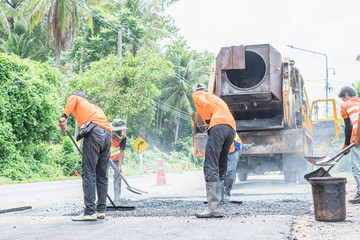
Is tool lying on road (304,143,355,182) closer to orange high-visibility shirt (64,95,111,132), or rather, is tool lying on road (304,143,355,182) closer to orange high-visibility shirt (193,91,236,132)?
orange high-visibility shirt (193,91,236,132)

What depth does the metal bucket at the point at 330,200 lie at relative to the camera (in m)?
4.29

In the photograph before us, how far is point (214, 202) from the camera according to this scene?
4770 mm

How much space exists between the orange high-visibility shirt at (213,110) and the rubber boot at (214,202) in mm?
710

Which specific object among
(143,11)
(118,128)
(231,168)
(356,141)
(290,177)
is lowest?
(290,177)

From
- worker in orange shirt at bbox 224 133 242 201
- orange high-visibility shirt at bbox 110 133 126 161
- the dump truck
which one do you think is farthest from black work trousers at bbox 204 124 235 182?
the dump truck

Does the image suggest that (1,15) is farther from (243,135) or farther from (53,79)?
(243,135)

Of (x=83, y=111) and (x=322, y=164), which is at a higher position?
(x=83, y=111)

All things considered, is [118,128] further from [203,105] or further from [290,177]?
[290,177]

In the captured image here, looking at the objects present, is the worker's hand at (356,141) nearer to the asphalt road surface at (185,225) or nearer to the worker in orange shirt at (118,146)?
the asphalt road surface at (185,225)

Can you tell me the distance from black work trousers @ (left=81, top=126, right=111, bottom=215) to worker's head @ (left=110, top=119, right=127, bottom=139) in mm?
1856

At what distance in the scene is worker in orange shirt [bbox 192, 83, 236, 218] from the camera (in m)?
4.79

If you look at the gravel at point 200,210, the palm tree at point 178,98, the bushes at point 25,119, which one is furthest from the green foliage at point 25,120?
the palm tree at point 178,98

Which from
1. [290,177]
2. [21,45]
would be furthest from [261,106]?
[21,45]

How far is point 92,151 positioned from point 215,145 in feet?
4.53
